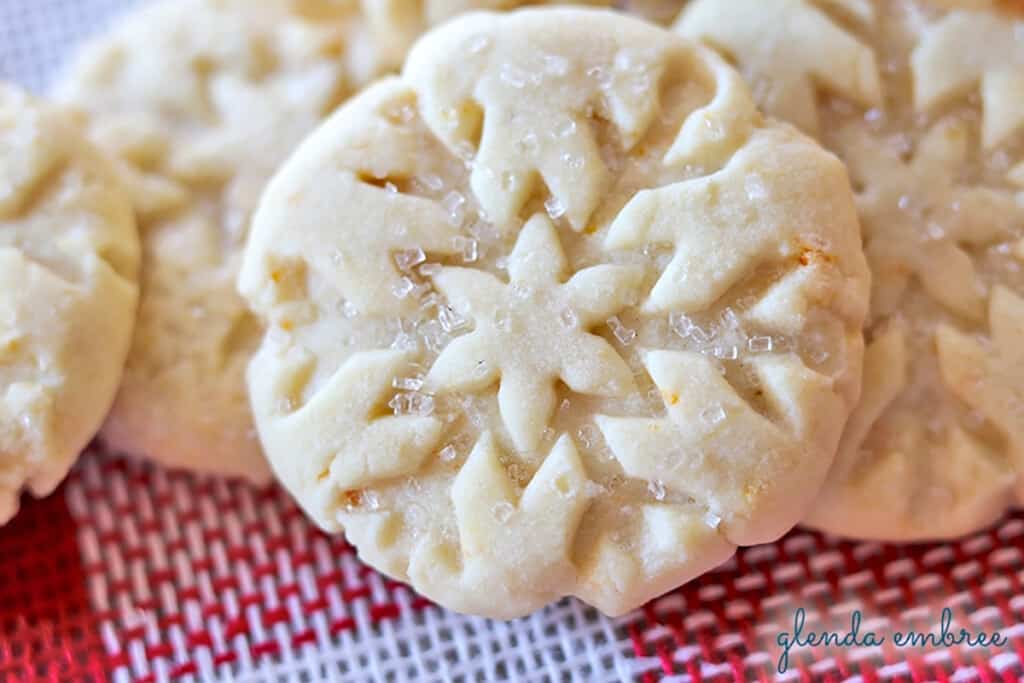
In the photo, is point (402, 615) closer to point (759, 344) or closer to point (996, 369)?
point (759, 344)

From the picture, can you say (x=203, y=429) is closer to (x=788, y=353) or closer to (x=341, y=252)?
(x=341, y=252)

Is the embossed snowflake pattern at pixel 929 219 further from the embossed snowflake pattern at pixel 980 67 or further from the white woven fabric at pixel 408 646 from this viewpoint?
the white woven fabric at pixel 408 646

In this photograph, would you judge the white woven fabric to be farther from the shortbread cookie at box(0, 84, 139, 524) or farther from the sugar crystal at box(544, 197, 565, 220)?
the sugar crystal at box(544, 197, 565, 220)

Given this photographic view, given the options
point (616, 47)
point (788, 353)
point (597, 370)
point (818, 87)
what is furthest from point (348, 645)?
point (818, 87)

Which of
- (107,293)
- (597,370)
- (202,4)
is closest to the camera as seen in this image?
(597,370)

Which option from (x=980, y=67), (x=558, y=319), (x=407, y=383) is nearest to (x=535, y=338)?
(x=558, y=319)

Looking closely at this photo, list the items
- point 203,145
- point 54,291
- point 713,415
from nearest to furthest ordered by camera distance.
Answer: point 713,415 → point 54,291 → point 203,145
